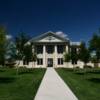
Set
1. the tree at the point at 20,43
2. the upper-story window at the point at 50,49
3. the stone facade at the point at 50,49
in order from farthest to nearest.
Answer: the upper-story window at the point at 50,49
the stone facade at the point at 50,49
the tree at the point at 20,43

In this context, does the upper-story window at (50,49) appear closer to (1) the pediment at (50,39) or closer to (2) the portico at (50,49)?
(2) the portico at (50,49)

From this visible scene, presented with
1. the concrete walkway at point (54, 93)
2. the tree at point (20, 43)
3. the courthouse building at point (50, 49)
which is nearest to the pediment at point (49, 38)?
the courthouse building at point (50, 49)

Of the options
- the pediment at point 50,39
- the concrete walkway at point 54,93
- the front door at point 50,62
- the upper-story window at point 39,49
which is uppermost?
the pediment at point 50,39

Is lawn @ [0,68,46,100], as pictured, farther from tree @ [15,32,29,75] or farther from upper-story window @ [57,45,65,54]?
upper-story window @ [57,45,65,54]

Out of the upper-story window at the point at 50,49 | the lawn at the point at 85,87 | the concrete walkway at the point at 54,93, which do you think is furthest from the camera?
the upper-story window at the point at 50,49

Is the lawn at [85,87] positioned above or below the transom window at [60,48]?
below

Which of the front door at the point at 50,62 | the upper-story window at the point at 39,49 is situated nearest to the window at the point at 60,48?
the front door at the point at 50,62

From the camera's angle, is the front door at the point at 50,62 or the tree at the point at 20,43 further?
the front door at the point at 50,62

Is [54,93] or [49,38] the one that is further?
[49,38]

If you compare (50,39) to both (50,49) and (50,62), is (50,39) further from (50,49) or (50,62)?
(50,62)

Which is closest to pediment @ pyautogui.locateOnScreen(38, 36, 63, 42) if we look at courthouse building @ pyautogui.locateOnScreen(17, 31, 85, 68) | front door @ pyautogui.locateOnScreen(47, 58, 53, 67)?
courthouse building @ pyautogui.locateOnScreen(17, 31, 85, 68)

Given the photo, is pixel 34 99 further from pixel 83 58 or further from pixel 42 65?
pixel 42 65

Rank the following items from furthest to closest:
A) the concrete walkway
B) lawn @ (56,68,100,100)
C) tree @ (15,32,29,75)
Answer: tree @ (15,32,29,75)
lawn @ (56,68,100,100)
the concrete walkway

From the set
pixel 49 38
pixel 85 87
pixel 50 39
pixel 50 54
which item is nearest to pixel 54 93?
pixel 85 87
